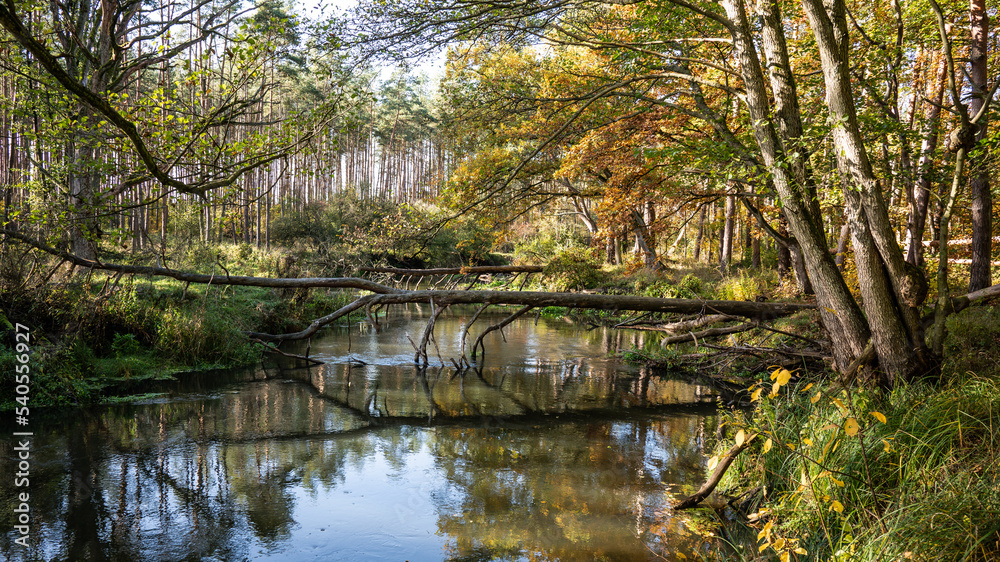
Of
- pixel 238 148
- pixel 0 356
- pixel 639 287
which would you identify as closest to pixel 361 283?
pixel 238 148

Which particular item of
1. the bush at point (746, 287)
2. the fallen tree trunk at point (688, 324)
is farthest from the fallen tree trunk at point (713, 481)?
the bush at point (746, 287)

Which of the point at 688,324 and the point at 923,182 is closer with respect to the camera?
the point at 923,182

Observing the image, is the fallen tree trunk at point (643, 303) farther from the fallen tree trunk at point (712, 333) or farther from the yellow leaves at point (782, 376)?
the yellow leaves at point (782, 376)

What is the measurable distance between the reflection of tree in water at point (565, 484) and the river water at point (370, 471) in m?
0.02

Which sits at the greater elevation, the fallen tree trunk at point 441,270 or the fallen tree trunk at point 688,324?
the fallen tree trunk at point 441,270

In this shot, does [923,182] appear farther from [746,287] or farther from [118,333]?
[118,333]

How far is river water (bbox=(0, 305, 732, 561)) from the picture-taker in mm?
4156

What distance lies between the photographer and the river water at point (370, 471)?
13.6ft

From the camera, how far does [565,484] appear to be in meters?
5.29

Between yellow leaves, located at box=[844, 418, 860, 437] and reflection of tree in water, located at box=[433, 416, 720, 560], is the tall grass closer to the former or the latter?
yellow leaves, located at box=[844, 418, 860, 437]

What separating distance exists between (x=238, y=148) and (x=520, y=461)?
4774mm

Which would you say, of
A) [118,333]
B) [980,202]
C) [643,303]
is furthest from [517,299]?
[980,202]

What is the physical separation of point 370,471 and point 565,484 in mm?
2052

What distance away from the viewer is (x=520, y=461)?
5.91m
